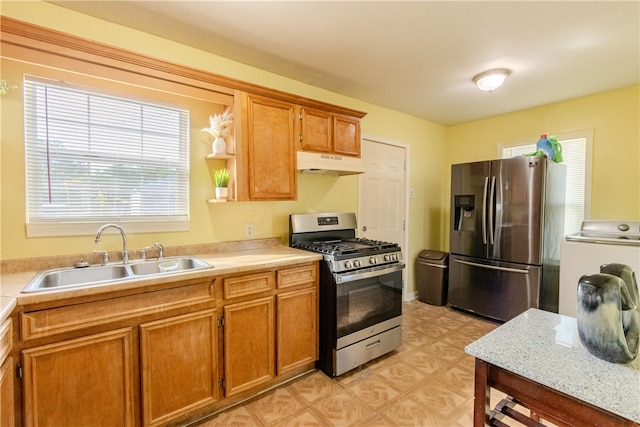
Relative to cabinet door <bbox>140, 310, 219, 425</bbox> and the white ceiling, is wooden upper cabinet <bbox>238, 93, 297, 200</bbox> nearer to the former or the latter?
the white ceiling

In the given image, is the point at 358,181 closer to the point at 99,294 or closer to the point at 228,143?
the point at 228,143

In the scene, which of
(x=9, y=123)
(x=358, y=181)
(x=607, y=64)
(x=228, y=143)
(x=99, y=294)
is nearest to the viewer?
(x=99, y=294)

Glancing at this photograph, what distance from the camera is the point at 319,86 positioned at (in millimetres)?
2977

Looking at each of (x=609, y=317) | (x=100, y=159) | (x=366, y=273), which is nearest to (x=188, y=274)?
(x=100, y=159)

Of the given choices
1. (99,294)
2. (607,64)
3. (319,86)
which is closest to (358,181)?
(319,86)

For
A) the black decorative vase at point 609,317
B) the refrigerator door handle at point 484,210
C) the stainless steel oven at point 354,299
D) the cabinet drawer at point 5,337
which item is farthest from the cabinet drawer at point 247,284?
the refrigerator door handle at point 484,210

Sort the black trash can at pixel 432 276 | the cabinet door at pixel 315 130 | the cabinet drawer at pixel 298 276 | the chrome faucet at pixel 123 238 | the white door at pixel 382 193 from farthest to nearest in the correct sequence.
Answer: the black trash can at pixel 432 276
the white door at pixel 382 193
the cabinet door at pixel 315 130
the cabinet drawer at pixel 298 276
the chrome faucet at pixel 123 238

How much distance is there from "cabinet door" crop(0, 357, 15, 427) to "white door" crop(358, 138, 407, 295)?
9.42 ft

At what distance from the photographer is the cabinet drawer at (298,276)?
6.96ft

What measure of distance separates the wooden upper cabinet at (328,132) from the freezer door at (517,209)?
163 centimetres

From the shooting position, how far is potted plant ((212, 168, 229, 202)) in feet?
7.33

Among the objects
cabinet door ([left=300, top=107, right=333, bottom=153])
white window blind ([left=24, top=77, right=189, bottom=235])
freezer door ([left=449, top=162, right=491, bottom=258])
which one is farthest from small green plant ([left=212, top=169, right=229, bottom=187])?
freezer door ([left=449, top=162, right=491, bottom=258])

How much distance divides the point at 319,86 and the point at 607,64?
2.46 meters

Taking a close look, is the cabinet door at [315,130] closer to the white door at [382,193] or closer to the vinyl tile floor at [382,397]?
the white door at [382,193]
